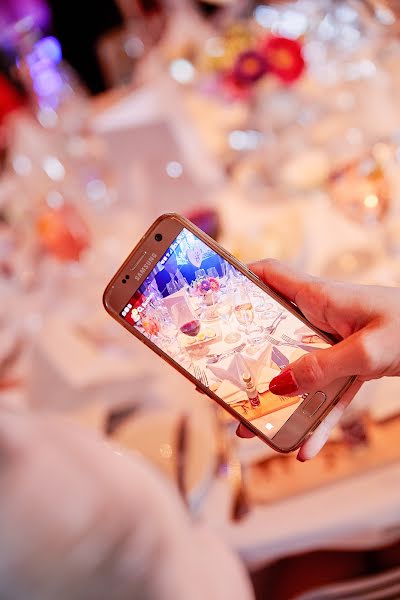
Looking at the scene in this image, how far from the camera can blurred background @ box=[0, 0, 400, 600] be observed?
0.75 m

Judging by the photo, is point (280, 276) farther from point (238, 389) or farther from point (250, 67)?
point (250, 67)

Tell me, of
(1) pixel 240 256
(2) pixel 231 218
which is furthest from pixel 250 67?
(1) pixel 240 256

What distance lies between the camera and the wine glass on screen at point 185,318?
1.62 ft

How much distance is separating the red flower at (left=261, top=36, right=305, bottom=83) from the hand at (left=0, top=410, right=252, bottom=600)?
0.75 metres

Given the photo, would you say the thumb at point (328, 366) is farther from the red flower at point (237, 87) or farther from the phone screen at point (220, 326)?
the red flower at point (237, 87)

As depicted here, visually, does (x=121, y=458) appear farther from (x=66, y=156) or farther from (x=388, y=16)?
(x=66, y=156)

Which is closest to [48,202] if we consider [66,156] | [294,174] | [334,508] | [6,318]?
[66,156]

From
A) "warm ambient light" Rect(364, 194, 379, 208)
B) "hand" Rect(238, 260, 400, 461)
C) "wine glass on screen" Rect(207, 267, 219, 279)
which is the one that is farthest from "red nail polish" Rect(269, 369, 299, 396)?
"warm ambient light" Rect(364, 194, 379, 208)

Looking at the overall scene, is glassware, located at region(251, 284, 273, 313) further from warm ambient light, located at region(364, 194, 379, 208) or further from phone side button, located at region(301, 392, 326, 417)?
warm ambient light, located at region(364, 194, 379, 208)

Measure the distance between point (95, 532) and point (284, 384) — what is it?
402mm

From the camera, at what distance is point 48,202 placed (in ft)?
4.55

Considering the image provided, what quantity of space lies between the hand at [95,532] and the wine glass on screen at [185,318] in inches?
14.7

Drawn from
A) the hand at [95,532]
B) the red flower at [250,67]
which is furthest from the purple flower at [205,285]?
the red flower at [250,67]

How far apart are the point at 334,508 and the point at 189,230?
17.3 inches
